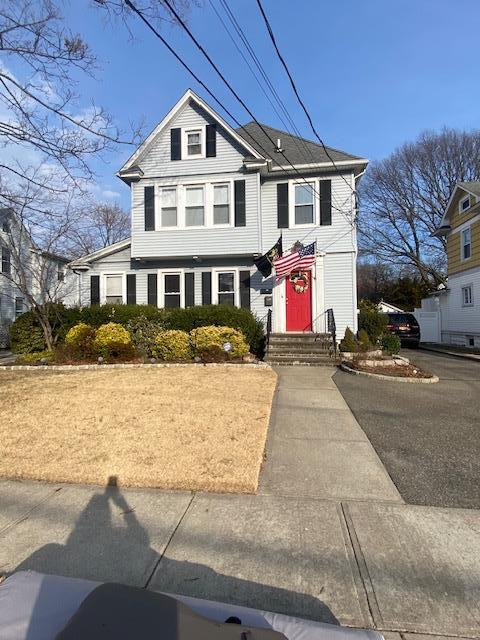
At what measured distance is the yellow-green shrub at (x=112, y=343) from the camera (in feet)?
40.6

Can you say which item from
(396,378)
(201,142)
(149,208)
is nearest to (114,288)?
(149,208)

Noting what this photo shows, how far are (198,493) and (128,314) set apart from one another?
35.5ft

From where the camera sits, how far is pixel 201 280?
1555 centimetres

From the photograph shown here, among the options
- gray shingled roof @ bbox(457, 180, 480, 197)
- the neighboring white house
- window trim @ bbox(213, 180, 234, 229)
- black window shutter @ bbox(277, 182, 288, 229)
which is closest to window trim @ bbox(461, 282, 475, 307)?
gray shingled roof @ bbox(457, 180, 480, 197)

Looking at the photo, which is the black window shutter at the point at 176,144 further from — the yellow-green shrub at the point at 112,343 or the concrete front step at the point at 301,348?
the concrete front step at the point at 301,348

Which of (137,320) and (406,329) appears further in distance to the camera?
(406,329)

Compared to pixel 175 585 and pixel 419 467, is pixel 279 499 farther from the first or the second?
pixel 419 467

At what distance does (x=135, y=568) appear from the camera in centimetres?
285

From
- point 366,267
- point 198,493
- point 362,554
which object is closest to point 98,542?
point 198,493

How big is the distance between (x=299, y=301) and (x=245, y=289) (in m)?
1.95

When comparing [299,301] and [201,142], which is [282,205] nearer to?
[299,301]

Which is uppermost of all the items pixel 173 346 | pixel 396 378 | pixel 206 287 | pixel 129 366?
pixel 206 287

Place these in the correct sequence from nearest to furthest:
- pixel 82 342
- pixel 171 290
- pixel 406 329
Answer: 1. pixel 82 342
2. pixel 171 290
3. pixel 406 329

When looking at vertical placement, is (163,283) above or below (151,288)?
above
